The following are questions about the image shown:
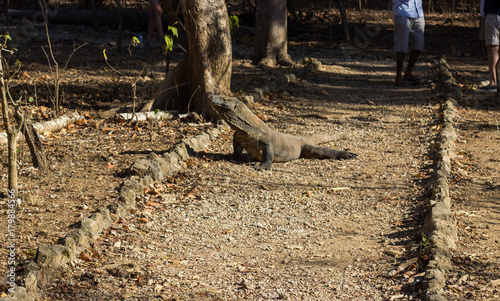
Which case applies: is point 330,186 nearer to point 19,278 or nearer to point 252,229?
point 252,229

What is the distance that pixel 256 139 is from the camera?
7090 mm

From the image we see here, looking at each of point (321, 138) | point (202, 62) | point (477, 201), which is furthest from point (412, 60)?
point (477, 201)

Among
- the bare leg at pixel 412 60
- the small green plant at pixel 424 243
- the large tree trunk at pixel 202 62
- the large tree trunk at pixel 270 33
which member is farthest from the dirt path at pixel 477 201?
the large tree trunk at pixel 270 33


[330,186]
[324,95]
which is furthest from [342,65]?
[330,186]

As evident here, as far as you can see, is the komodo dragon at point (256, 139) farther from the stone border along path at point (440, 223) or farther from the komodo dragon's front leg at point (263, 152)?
the stone border along path at point (440, 223)

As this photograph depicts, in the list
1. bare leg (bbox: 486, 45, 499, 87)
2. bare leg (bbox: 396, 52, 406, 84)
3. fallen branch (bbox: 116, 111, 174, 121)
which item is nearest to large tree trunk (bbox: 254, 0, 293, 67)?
bare leg (bbox: 396, 52, 406, 84)

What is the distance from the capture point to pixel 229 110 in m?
7.04

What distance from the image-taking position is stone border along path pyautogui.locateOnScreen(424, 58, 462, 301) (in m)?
4.09

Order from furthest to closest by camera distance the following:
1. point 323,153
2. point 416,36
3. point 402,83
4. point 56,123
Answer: point 402,83 → point 416,36 → point 56,123 → point 323,153

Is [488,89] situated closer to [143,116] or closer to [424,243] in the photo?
[143,116]

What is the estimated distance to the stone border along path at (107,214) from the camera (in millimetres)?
3943

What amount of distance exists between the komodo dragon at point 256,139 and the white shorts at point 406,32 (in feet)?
16.2

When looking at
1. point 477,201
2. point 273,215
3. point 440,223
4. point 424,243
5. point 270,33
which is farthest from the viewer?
point 270,33

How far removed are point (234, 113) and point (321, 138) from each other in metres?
1.55
